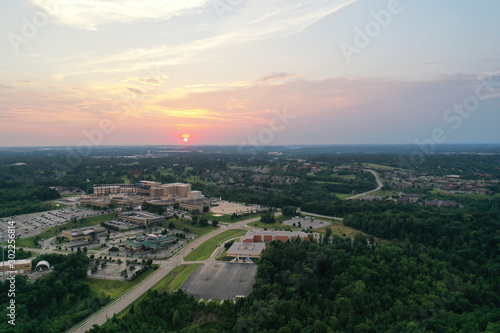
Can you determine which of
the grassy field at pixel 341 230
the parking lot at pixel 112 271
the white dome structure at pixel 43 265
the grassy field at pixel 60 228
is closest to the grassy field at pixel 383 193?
the grassy field at pixel 341 230

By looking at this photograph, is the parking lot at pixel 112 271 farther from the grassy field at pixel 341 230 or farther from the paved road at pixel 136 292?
the grassy field at pixel 341 230

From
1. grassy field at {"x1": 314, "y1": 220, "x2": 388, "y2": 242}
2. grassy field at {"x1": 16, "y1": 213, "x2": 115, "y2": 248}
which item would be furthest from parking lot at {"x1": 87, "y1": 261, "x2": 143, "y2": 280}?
grassy field at {"x1": 314, "y1": 220, "x2": 388, "y2": 242}

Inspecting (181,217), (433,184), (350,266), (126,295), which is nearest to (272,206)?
(181,217)

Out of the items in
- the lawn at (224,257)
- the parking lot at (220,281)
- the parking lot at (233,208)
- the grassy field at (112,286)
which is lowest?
the grassy field at (112,286)

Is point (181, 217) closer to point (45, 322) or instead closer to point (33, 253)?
point (33, 253)

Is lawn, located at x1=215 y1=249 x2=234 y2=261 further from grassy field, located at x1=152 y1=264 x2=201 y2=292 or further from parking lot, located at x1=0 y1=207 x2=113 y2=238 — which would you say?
parking lot, located at x1=0 y1=207 x2=113 y2=238
